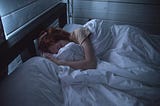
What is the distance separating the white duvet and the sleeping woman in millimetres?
53

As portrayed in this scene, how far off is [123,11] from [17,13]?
1.41 m

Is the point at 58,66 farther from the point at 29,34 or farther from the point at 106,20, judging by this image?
the point at 106,20

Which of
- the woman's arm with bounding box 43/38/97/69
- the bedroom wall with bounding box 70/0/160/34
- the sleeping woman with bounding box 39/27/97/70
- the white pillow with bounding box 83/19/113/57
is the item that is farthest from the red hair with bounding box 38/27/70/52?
the bedroom wall with bounding box 70/0/160/34

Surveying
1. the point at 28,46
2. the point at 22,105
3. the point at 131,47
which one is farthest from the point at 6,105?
the point at 131,47

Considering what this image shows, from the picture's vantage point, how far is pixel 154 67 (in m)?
1.15

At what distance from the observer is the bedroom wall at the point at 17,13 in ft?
3.94

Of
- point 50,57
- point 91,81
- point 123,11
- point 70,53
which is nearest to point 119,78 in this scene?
point 91,81

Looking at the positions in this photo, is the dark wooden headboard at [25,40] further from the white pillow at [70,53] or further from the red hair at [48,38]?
the white pillow at [70,53]

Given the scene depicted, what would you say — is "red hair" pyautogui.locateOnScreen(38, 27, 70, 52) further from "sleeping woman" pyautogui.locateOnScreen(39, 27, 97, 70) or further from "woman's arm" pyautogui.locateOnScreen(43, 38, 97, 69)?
"woman's arm" pyautogui.locateOnScreen(43, 38, 97, 69)

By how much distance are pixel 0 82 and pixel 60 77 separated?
1.12 ft

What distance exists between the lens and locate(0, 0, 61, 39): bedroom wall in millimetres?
1200

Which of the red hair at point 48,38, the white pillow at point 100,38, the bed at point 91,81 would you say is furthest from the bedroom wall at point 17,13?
the white pillow at point 100,38

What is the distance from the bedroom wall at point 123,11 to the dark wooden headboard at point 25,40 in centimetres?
61

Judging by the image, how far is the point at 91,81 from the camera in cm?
107
